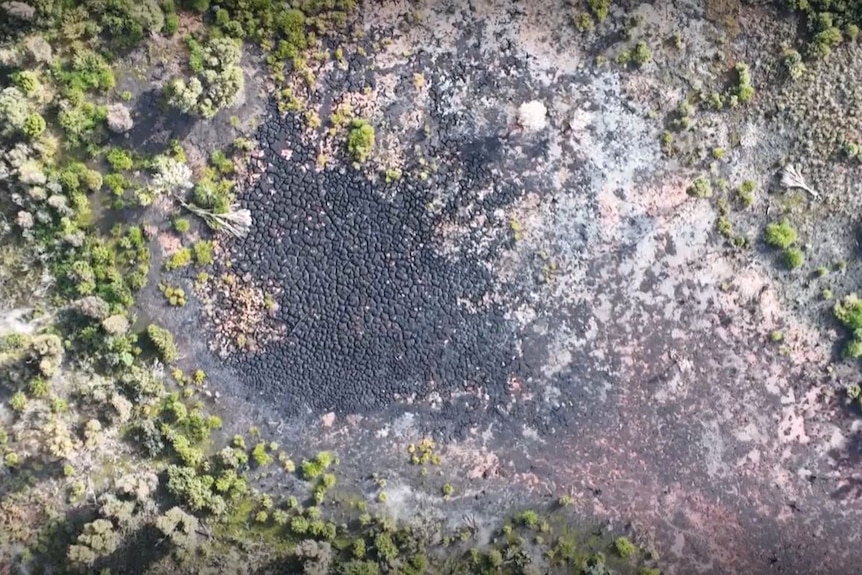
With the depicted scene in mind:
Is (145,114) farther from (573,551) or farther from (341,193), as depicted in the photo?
(573,551)

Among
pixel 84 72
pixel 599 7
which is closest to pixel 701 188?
pixel 599 7

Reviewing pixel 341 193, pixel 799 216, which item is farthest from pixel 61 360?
pixel 799 216

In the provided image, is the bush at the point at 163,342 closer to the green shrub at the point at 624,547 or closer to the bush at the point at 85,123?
the bush at the point at 85,123

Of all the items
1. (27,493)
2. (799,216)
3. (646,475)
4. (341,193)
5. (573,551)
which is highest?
(799,216)

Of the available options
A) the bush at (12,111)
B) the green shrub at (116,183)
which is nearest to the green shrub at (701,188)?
the green shrub at (116,183)

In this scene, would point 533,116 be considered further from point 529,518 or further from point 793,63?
point 529,518

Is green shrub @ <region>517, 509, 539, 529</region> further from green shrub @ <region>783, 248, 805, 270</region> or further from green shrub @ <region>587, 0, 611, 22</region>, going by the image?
green shrub @ <region>587, 0, 611, 22</region>

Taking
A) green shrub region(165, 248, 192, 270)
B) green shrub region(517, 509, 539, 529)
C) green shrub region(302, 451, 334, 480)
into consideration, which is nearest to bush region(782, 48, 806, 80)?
green shrub region(517, 509, 539, 529)
